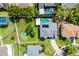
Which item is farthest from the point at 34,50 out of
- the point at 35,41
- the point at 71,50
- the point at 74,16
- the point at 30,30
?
the point at 74,16

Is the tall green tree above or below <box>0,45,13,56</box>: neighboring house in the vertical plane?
above

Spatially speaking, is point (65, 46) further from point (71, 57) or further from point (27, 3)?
point (27, 3)

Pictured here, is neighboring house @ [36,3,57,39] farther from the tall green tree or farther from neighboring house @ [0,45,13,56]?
neighboring house @ [0,45,13,56]

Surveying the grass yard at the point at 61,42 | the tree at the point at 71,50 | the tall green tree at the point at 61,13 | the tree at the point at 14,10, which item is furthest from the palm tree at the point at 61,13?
the tree at the point at 14,10

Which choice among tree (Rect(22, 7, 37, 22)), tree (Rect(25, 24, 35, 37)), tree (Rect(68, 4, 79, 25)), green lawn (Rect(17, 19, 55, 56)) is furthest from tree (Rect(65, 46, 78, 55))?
tree (Rect(22, 7, 37, 22))

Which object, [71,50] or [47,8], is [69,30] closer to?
[71,50]
